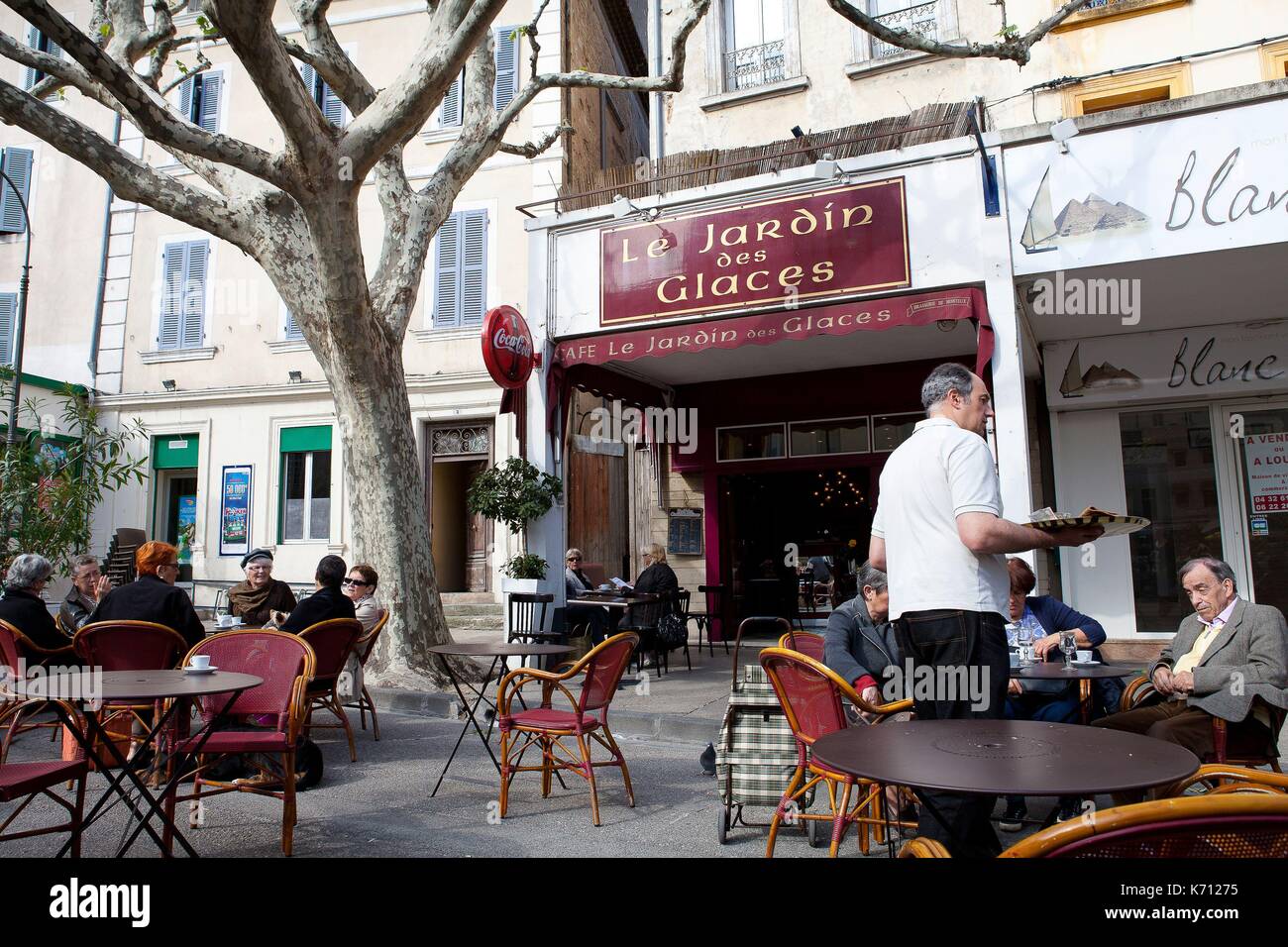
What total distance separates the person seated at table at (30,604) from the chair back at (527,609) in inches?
159

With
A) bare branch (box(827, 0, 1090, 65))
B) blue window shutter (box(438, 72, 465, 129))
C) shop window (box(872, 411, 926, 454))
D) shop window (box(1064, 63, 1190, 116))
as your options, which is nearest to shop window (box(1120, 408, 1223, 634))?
shop window (box(872, 411, 926, 454))

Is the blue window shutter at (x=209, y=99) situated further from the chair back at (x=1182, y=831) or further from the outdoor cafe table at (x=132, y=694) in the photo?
the chair back at (x=1182, y=831)

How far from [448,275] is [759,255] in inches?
320

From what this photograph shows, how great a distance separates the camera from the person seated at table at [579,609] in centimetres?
919

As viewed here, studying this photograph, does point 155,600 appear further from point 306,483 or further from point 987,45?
point 306,483

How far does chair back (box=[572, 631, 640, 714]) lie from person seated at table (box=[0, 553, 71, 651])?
3.19 metres

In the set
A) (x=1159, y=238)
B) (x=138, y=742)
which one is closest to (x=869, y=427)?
(x=1159, y=238)

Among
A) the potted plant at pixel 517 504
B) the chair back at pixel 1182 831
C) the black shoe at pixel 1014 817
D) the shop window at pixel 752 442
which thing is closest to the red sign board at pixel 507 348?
the potted plant at pixel 517 504

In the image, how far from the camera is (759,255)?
855cm

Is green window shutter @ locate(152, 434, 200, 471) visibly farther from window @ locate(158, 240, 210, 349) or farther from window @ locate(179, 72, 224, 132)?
window @ locate(179, 72, 224, 132)

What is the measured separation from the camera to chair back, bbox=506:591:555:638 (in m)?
8.64

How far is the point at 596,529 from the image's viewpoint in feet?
53.1

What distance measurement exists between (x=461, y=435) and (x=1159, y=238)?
10662 millimetres

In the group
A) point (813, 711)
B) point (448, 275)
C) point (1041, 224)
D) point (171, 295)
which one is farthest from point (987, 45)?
point (171, 295)
